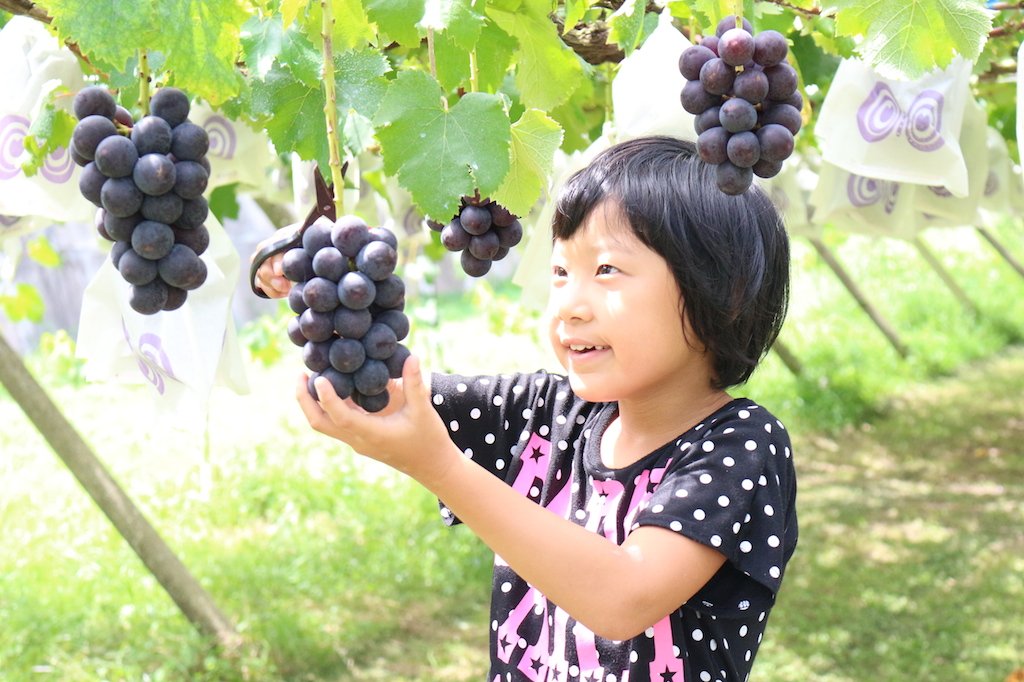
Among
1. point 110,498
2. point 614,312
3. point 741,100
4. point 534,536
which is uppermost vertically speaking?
point 741,100

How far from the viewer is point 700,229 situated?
52.4 inches

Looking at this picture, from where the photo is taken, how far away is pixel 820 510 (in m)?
5.02

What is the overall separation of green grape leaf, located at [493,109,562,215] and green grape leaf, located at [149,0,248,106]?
0.31m

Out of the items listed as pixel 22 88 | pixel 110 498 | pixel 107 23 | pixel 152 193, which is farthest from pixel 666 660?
pixel 110 498

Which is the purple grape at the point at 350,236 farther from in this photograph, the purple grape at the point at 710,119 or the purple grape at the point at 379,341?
the purple grape at the point at 710,119

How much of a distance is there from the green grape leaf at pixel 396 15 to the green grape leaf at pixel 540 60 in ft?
0.79

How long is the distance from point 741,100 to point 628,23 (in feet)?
1.79

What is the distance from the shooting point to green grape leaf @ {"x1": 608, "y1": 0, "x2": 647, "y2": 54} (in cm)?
144

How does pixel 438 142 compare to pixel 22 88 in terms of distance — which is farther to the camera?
pixel 22 88

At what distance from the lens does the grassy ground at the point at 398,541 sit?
12.0 ft

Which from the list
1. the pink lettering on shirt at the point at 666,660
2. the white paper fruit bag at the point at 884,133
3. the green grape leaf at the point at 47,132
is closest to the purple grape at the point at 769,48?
the pink lettering on shirt at the point at 666,660

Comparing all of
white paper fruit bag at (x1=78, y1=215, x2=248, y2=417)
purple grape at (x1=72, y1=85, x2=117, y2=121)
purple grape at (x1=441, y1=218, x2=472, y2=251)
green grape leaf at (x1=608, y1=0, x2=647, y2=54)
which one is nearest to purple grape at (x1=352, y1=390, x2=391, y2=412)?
purple grape at (x1=72, y1=85, x2=117, y2=121)

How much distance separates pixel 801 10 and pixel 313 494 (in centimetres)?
394

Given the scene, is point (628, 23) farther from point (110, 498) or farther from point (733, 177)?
point (110, 498)
